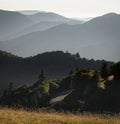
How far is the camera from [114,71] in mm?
56031

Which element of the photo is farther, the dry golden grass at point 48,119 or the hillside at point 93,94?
the hillside at point 93,94

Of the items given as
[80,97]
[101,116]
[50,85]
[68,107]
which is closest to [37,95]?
[50,85]

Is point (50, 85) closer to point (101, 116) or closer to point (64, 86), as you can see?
point (64, 86)

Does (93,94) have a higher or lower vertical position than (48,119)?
lower

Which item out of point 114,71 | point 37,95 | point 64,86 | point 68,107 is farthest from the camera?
point 64,86

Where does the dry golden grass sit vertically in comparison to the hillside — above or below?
above

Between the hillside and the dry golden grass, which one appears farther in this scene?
the hillside

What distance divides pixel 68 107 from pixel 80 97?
7575 mm

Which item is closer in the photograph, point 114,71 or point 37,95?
point 114,71

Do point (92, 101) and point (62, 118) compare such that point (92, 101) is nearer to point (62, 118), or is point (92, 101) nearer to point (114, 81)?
point (114, 81)

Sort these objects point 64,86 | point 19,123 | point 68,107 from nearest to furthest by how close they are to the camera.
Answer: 1. point 19,123
2. point 68,107
3. point 64,86

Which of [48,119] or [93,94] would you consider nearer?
[48,119]

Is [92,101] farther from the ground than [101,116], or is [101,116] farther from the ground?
[101,116]

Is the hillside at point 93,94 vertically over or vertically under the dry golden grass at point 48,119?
under
